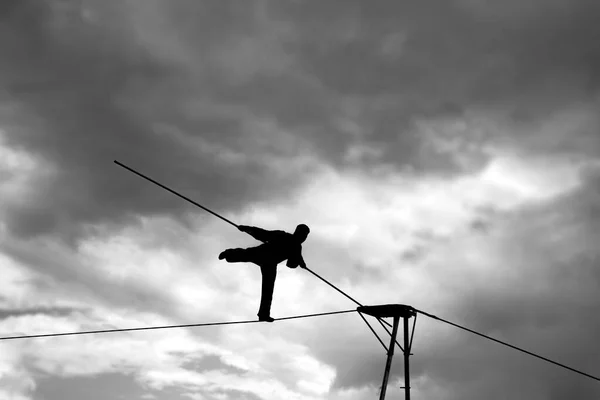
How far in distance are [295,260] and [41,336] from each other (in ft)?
23.9

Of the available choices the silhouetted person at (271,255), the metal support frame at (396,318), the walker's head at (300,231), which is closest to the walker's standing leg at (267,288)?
Result: the silhouetted person at (271,255)

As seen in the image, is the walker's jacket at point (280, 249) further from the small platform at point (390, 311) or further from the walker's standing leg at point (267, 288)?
the small platform at point (390, 311)

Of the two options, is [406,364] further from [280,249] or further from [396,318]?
[280,249]

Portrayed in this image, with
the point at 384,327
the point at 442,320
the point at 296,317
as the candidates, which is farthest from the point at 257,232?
the point at 442,320

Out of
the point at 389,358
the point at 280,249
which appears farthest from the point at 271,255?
the point at 389,358

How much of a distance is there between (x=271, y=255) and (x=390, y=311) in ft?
9.78

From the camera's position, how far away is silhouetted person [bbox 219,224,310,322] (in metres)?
12.4

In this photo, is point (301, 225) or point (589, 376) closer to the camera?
point (301, 225)

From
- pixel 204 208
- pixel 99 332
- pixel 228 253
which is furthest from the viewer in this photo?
pixel 99 332

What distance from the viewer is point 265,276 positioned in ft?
41.1

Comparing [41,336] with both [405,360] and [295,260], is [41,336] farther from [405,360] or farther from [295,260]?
[405,360]

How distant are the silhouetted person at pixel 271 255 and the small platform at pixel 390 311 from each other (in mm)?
2107

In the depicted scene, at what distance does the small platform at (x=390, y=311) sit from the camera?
13266 mm

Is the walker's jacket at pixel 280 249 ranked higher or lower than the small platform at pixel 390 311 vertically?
higher
